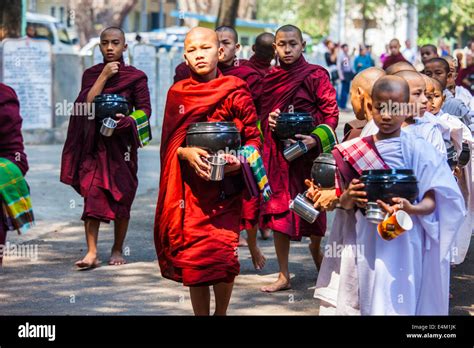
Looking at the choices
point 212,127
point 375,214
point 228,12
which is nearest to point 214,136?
point 212,127

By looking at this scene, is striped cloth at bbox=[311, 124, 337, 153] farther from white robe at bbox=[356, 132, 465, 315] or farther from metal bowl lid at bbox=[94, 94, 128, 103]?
white robe at bbox=[356, 132, 465, 315]

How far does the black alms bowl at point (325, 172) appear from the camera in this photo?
6.11 metres

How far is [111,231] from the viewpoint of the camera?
1101cm

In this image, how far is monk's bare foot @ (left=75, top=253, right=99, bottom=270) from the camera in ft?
29.2

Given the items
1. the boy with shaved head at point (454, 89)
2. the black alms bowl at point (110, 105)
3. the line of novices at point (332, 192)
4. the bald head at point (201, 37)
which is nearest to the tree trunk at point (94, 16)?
the boy with shaved head at point (454, 89)

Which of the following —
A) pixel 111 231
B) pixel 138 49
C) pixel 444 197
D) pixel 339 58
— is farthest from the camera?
pixel 339 58

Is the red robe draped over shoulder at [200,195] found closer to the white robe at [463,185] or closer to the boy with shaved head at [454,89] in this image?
the white robe at [463,185]

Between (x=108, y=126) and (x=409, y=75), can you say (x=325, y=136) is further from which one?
(x=108, y=126)

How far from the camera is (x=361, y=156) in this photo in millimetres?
5590

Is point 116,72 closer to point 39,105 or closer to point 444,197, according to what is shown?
point 444,197

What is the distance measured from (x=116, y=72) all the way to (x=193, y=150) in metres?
3.03

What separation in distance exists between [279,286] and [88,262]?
1630 millimetres
